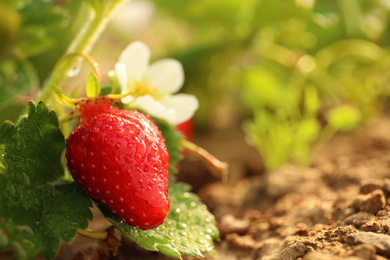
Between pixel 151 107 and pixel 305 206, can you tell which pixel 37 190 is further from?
pixel 305 206

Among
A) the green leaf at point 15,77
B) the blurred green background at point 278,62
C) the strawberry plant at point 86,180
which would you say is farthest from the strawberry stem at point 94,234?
the blurred green background at point 278,62

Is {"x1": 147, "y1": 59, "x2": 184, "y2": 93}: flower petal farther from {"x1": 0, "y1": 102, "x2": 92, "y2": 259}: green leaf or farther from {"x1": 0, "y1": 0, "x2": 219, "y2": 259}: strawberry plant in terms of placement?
{"x1": 0, "y1": 102, "x2": 92, "y2": 259}: green leaf

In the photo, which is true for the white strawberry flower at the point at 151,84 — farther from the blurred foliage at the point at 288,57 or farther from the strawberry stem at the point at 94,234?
the blurred foliage at the point at 288,57

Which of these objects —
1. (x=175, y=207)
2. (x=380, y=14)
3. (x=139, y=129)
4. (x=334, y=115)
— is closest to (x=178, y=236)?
(x=175, y=207)

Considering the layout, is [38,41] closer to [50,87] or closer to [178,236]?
[50,87]

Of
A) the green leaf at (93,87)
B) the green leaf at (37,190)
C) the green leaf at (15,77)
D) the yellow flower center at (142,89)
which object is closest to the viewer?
the green leaf at (37,190)

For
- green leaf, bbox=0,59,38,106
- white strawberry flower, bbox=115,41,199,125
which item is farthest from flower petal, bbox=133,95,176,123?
green leaf, bbox=0,59,38,106

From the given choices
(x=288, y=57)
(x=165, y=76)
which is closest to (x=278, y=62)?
(x=288, y=57)
